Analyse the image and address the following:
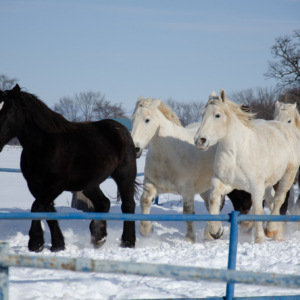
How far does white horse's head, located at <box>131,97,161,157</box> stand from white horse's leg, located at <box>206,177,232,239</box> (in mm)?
1186

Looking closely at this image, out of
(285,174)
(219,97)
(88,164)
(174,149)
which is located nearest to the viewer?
(88,164)

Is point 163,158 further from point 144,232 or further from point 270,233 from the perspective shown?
point 270,233

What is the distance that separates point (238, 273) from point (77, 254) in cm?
315

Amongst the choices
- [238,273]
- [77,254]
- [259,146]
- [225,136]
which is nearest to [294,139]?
[259,146]

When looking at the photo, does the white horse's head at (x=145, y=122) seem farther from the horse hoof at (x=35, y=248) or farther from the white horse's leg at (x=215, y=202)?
the horse hoof at (x=35, y=248)

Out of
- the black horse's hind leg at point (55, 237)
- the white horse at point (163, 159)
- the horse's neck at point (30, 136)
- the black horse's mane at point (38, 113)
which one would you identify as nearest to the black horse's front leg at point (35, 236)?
the black horse's hind leg at point (55, 237)

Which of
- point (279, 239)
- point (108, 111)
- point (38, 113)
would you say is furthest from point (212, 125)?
point (108, 111)

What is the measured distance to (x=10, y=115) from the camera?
12.9ft

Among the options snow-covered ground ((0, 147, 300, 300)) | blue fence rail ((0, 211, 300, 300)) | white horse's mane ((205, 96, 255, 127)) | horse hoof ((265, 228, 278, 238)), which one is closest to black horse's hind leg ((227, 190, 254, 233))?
snow-covered ground ((0, 147, 300, 300))

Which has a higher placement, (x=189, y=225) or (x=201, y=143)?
(x=201, y=143)

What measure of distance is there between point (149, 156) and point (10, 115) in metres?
2.46

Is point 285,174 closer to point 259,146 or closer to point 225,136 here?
point 259,146

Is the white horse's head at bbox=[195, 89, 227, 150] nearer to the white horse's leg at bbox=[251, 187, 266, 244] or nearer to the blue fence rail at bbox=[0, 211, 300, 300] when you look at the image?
the white horse's leg at bbox=[251, 187, 266, 244]

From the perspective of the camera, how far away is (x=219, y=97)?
16.7 feet
